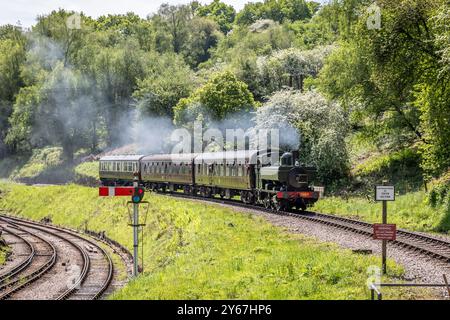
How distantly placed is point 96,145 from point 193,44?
55.3 m

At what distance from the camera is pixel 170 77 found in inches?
2945

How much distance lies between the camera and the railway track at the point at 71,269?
19719mm

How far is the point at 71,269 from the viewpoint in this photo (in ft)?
79.6

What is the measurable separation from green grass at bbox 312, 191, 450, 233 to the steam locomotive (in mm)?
1667

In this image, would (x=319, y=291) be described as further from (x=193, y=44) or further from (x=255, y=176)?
(x=193, y=44)

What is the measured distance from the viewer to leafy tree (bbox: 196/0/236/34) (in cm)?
18250

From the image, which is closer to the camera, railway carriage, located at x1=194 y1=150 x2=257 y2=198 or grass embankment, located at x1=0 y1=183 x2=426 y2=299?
grass embankment, located at x1=0 y1=183 x2=426 y2=299

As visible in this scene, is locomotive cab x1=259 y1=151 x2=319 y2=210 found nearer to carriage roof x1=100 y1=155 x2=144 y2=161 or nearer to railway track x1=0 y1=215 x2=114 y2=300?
railway track x1=0 y1=215 x2=114 y2=300

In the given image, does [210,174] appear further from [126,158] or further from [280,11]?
[280,11]

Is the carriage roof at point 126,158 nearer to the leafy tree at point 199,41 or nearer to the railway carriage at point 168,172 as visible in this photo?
the railway carriage at point 168,172

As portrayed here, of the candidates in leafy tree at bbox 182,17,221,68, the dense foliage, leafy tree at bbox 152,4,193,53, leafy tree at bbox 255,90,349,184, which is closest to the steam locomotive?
leafy tree at bbox 255,90,349,184

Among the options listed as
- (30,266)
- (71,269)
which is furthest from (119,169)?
(71,269)

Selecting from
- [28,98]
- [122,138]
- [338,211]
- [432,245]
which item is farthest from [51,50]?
[432,245]

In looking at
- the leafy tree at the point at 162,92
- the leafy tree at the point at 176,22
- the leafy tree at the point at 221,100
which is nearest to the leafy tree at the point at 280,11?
the leafy tree at the point at 176,22
